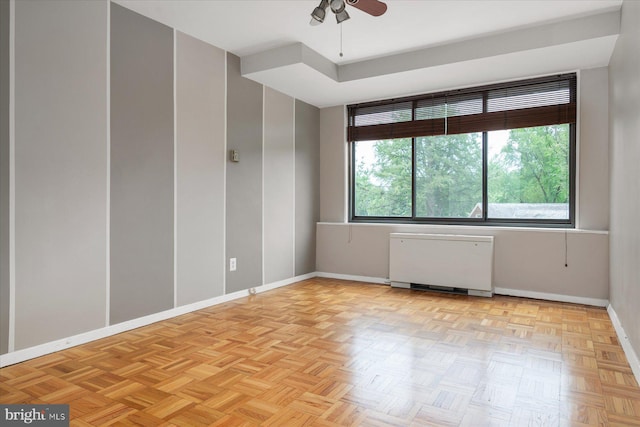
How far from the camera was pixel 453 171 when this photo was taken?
4.92 meters

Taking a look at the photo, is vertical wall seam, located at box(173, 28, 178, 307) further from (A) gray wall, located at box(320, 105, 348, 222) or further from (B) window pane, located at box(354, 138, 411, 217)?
(B) window pane, located at box(354, 138, 411, 217)

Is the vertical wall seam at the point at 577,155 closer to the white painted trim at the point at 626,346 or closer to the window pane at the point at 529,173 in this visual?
the window pane at the point at 529,173

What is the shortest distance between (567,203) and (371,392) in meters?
3.34

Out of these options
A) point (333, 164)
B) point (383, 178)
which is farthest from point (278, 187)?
point (383, 178)

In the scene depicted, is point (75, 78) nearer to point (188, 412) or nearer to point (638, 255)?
point (188, 412)

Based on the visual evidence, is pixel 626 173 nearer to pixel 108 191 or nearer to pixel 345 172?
pixel 345 172

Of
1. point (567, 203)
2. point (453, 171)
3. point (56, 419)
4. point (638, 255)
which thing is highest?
point (453, 171)

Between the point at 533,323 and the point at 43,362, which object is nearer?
the point at 43,362

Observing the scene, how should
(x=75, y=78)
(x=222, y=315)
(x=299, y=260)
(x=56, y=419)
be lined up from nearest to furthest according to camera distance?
(x=56, y=419) → (x=75, y=78) → (x=222, y=315) → (x=299, y=260)

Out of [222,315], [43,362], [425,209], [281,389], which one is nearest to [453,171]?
[425,209]

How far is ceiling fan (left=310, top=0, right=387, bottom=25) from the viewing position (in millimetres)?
2236

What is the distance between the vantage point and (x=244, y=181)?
4.43 m

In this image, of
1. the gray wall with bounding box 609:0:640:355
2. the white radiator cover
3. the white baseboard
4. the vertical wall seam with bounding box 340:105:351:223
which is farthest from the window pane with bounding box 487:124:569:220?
the white baseboard

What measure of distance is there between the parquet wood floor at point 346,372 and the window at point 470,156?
4.54 feet
